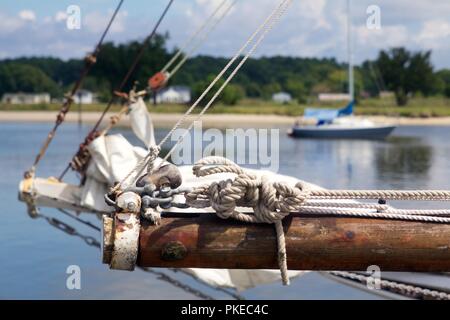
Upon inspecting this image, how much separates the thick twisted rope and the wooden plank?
0.13ft

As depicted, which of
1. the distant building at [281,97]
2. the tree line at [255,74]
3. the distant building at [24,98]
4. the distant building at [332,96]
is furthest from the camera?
the distant building at [24,98]

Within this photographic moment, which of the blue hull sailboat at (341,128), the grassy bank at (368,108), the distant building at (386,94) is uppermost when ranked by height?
the distant building at (386,94)

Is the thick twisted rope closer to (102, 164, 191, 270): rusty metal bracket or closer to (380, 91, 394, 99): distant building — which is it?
(102, 164, 191, 270): rusty metal bracket

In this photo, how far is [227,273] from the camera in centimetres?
688

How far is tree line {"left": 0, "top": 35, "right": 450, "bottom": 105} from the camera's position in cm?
8388

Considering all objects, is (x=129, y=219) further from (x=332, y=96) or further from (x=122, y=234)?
(x=332, y=96)

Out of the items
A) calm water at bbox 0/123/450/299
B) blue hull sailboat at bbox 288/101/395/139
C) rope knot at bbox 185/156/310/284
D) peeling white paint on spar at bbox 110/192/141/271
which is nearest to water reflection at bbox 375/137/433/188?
calm water at bbox 0/123/450/299

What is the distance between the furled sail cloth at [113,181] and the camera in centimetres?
680

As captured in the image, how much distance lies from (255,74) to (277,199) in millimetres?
A: 110991

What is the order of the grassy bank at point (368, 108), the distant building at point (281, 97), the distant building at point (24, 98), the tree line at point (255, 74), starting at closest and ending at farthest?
the grassy bank at point (368, 108), the tree line at point (255, 74), the distant building at point (281, 97), the distant building at point (24, 98)

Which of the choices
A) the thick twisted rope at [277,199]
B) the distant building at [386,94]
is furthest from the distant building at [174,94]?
the thick twisted rope at [277,199]

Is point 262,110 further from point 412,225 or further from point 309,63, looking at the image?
point 412,225

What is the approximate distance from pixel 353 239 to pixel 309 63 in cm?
11235

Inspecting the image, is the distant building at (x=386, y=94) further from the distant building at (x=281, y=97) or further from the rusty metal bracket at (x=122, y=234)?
the rusty metal bracket at (x=122, y=234)
